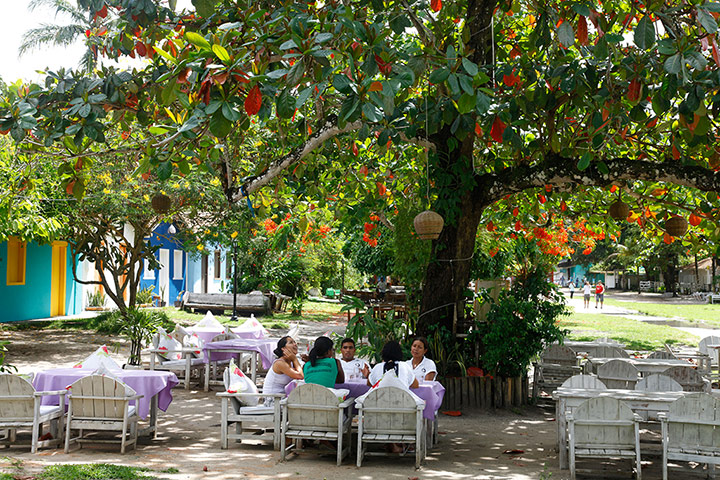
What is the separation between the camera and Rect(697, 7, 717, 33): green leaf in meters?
4.40

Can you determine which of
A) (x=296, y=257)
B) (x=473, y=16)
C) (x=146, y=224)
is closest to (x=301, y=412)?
(x=473, y=16)

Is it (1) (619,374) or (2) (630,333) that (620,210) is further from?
(2) (630,333)

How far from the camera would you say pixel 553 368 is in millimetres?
10414

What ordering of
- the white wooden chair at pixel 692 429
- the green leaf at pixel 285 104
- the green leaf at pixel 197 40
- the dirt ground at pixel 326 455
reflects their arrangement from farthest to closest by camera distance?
the dirt ground at pixel 326 455 → the white wooden chair at pixel 692 429 → the green leaf at pixel 285 104 → the green leaf at pixel 197 40

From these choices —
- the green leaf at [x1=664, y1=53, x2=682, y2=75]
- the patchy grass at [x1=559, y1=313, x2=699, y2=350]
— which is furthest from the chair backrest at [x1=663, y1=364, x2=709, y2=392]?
the patchy grass at [x1=559, y1=313, x2=699, y2=350]

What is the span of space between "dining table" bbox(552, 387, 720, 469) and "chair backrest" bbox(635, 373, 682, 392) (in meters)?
0.13

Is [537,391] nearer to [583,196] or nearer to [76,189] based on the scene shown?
[583,196]

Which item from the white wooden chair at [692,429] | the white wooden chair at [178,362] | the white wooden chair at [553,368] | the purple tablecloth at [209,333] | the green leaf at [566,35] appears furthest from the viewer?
the purple tablecloth at [209,333]

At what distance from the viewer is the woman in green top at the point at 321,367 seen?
743cm

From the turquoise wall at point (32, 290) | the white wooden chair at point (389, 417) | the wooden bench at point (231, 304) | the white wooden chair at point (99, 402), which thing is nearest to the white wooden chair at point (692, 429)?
the white wooden chair at point (389, 417)

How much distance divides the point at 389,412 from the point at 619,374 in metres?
3.63

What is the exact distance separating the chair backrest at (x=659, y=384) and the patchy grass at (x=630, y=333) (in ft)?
32.8

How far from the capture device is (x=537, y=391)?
10.2 m

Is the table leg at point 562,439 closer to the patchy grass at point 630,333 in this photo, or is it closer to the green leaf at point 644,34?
the green leaf at point 644,34
